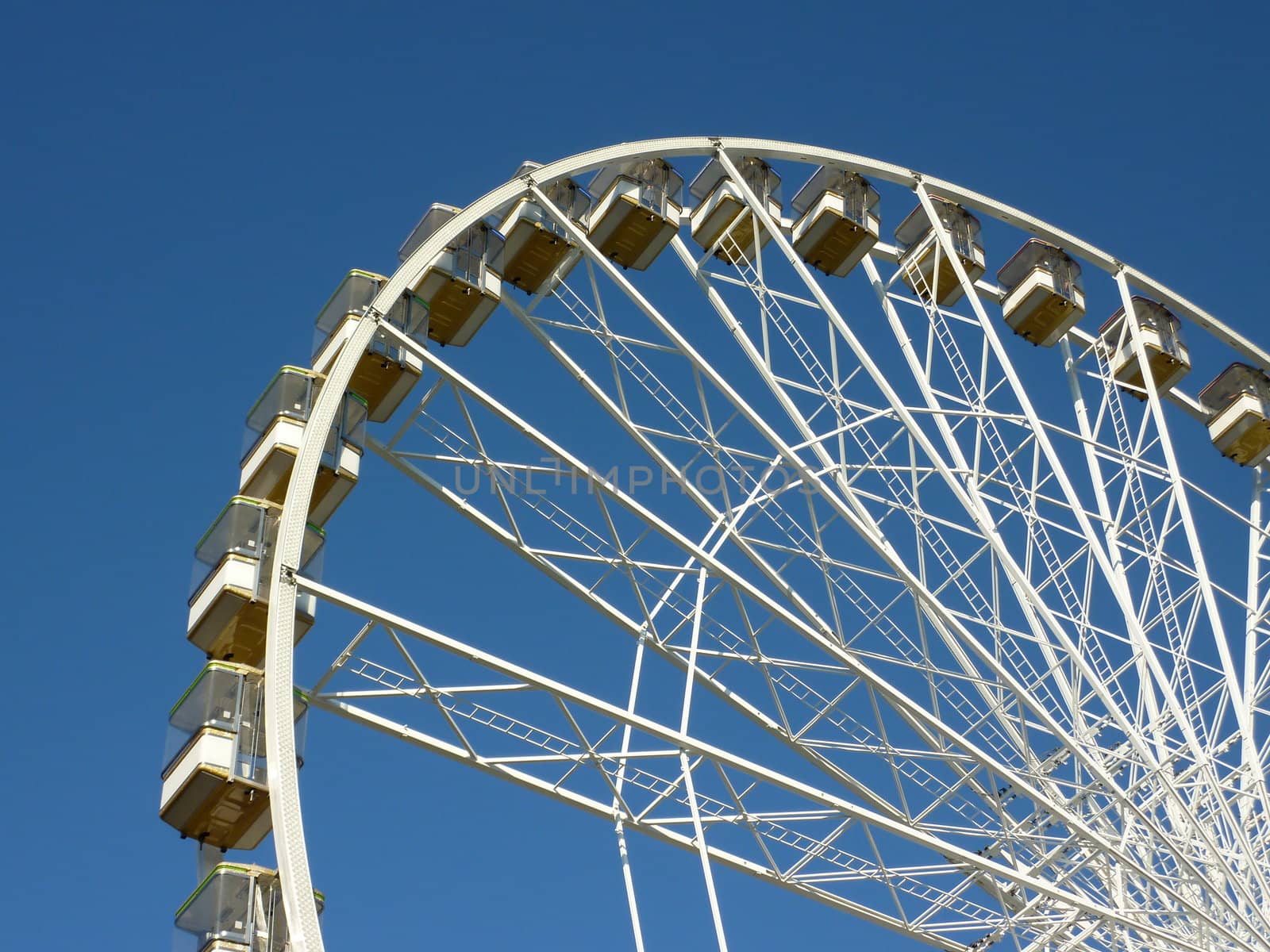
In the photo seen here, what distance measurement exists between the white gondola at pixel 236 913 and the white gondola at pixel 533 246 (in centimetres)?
886

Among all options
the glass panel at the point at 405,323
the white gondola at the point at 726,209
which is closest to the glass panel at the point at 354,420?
the glass panel at the point at 405,323

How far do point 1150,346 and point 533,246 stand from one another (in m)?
10.1

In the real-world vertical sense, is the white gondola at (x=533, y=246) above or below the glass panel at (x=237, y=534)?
above

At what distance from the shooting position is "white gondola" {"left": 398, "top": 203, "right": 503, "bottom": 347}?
22.5 m

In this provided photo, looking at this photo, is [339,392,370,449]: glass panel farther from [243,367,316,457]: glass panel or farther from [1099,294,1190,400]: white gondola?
[1099,294,1190,400]: white gondola

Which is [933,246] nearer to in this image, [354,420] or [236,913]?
[354,420]

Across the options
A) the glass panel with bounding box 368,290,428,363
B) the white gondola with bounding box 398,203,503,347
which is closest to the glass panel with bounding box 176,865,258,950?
the glass panel with bounding box 368,290,428,363

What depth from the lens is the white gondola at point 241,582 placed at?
18859 mm

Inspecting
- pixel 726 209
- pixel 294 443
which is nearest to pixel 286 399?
pixel 294 443

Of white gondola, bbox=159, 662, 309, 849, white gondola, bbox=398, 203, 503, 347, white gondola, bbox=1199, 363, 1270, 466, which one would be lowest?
white gondola, bbox=159, 662, 309, 849

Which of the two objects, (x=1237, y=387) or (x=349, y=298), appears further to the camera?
(x=1237, y=387)

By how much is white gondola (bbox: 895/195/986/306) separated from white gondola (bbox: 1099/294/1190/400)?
8.15 ft

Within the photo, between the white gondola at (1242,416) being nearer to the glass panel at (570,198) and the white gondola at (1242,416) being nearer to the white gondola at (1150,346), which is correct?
the white gondola at (1150,346)

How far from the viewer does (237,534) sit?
19.2 meters
